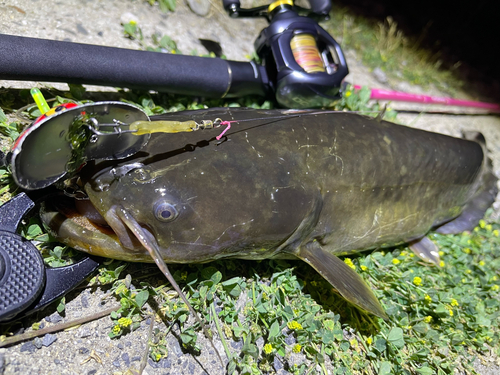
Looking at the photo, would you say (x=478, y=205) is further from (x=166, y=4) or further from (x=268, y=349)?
(x=166, y=4)

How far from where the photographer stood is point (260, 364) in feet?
6.51

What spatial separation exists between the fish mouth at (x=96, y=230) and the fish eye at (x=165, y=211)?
94mm

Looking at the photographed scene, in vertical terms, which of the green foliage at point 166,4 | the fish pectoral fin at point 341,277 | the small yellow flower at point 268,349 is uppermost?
the green foliage at point 166,4

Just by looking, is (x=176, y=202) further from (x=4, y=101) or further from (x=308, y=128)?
(x=4, y=101)

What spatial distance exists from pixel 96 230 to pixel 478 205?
314 centimetres

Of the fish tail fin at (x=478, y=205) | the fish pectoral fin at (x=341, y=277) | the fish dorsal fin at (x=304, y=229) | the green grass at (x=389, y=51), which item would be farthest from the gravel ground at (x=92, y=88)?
the fish tail fin at (x=478, y=205)

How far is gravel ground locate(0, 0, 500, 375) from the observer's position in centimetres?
173

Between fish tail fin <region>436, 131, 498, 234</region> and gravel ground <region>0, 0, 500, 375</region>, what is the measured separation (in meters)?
0.86

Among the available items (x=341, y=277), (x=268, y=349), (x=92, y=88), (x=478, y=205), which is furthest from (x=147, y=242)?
(x=478, y=205)

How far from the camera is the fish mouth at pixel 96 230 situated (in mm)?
1662

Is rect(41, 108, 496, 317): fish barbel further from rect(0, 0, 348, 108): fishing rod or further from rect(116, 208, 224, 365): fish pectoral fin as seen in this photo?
rect(0, 0, 348, 108): fishing rod

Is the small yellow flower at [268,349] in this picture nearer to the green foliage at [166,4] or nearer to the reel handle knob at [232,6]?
the reel handle knob at [232,6]

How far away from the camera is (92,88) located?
2.63 m

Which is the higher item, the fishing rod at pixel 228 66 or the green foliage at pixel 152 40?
the fishing rod at pixel 228 66
